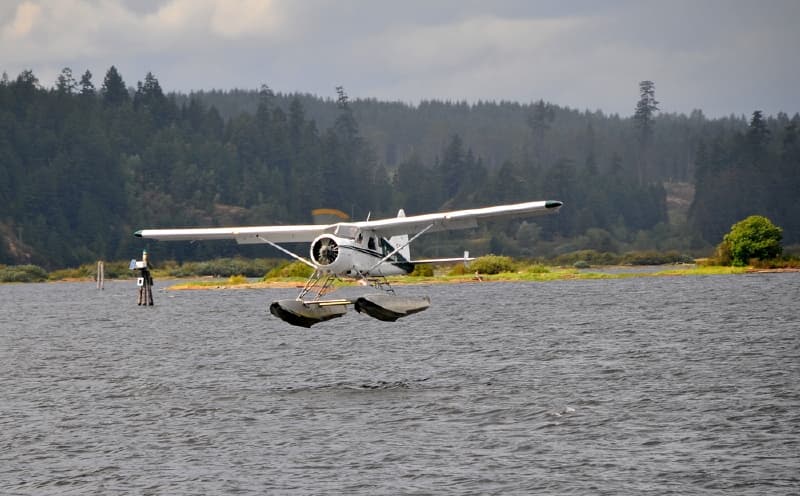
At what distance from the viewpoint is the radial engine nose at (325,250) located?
30.4m

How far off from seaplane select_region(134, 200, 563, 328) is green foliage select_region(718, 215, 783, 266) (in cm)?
3934

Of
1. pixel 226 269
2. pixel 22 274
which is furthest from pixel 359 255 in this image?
pixel 22 274

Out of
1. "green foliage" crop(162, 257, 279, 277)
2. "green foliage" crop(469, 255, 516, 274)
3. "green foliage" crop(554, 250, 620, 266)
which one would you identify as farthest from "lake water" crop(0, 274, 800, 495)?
"green foliage" crop(554, 250, 620, 266)

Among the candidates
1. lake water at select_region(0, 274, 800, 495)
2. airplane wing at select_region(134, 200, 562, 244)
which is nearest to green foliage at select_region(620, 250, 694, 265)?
lake water at select_region(0, 274, 800, 495)

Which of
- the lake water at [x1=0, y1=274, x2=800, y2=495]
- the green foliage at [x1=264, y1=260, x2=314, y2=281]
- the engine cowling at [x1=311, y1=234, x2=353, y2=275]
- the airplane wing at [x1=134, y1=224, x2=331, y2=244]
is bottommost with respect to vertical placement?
the lake water at [x1=0, y1=274, x2=800, y2=495]

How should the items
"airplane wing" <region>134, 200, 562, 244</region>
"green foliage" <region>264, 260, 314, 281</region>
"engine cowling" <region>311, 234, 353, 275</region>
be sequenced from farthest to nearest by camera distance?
"green foliage" <region>264, 260, 314, 281</region>
"airplane wing" <region>134, 200, 562, 244</region>
"engine cowling" <region>311, 234, 353, 275</region>

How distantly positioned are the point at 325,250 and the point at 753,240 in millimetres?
48621

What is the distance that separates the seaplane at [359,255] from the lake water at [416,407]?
1.95 metres

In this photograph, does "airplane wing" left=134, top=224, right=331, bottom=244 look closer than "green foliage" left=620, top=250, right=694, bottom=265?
Yes

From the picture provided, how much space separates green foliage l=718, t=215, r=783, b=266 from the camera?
69812 mm

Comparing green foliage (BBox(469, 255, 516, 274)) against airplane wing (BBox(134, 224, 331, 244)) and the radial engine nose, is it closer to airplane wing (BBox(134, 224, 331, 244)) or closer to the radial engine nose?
airplane wing (BBox(134, 224, 331, 244))

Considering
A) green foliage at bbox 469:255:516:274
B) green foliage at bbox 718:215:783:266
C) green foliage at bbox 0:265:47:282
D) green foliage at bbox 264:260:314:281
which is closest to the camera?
green foliage at bbox 718:215:783:266

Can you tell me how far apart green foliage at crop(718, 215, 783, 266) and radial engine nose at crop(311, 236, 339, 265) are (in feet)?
145

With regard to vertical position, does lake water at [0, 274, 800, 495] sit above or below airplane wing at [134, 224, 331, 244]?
below
